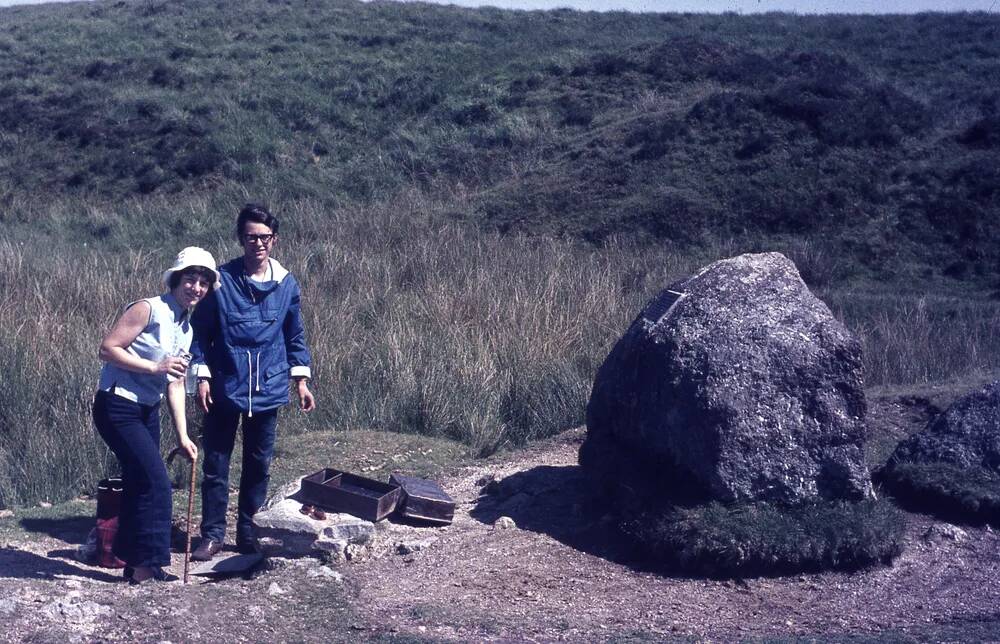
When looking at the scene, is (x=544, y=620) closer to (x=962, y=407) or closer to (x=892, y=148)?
(x=962, y=407)

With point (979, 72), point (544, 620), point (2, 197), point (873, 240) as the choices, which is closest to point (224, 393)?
point (544, 620)

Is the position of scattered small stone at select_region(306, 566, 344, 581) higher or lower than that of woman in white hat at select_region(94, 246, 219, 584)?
lower

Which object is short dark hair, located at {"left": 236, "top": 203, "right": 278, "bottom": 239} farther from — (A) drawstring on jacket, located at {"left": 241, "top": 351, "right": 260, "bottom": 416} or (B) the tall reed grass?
(B) the tall reed grass

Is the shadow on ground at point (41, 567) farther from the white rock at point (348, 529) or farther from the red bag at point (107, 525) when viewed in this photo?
the white rock at point (348, 529)

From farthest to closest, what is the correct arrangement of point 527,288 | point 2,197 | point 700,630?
point 2,197
point 527,288
point 700,630

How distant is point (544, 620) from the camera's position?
4902 millimetres

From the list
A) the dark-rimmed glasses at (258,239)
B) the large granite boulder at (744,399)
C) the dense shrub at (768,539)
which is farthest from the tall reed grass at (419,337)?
the dense shrub at (768,539)

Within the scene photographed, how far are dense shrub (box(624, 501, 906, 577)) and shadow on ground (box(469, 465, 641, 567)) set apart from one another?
31cm

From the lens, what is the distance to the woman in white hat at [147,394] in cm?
504

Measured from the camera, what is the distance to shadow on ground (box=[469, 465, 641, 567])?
596 centimetres

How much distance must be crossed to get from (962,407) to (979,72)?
27.1 m

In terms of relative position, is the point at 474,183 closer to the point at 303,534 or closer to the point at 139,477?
the point at 303,534

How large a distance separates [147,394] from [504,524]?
216cm

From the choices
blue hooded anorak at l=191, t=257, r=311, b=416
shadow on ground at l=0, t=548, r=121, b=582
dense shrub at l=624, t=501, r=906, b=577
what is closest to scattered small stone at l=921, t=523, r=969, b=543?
dense shrub at l=624, t=501, r=906, b=577
